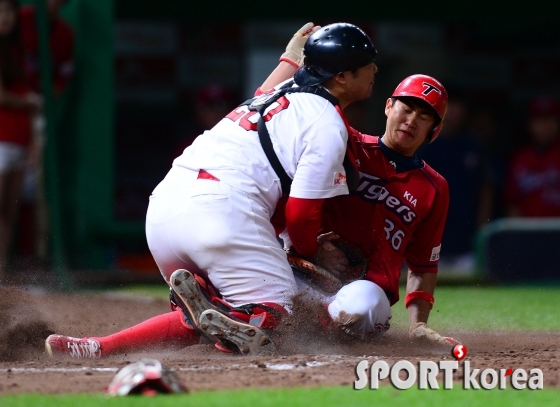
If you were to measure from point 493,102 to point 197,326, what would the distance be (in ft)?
23.7

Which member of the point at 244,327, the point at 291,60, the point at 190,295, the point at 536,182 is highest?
the point at 291,60

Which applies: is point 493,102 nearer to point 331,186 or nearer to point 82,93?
point 82,93

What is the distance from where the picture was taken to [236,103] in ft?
32.6

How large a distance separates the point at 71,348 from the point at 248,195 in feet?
3.18

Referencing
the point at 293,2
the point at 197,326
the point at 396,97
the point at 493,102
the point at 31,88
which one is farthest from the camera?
the point at 493,102

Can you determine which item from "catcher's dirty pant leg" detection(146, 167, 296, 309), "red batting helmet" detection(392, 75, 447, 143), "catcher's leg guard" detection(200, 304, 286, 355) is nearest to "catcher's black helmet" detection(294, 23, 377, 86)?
"red batting helmet" detection(392, 75, 447, 143)

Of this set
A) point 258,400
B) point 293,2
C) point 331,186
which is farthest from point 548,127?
point 258,400

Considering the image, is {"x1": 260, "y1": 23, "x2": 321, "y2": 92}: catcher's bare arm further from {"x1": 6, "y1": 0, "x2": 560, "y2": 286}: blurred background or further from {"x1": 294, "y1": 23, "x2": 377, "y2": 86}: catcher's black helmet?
{"x1": 6, "y1": 0, "x2": 560, "y2": 286}: blurred background

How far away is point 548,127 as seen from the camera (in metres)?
8.77

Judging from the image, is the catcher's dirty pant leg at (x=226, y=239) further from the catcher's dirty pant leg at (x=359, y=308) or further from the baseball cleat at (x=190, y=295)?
the catcher's dirty pant leg at (x=359, y=308)

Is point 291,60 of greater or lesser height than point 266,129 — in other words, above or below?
above
